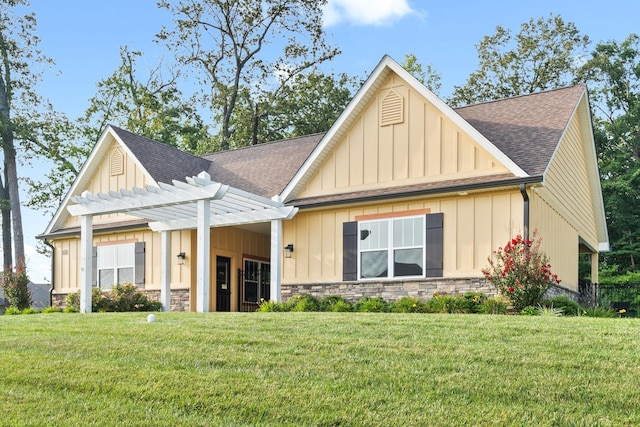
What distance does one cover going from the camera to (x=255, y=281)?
1986 centimetres

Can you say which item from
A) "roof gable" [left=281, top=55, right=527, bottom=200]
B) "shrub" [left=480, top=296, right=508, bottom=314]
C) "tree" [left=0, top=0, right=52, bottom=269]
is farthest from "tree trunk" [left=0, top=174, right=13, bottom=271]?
"shrub" [left=480, top=296, right=508, bottom=314]

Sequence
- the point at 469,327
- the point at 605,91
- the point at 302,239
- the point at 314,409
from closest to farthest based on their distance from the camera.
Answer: the point at 314,409 < the point at 469,327 < the point at 302,239 < the point at 605,91

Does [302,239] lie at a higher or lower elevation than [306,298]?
higher

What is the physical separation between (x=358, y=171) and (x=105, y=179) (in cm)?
830

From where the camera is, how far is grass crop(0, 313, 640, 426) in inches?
199

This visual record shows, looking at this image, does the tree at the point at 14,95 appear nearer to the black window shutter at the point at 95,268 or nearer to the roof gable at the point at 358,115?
the black window shutter at the point at 95,268

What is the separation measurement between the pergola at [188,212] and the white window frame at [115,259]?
1619 millimetres

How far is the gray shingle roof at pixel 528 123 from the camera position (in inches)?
540

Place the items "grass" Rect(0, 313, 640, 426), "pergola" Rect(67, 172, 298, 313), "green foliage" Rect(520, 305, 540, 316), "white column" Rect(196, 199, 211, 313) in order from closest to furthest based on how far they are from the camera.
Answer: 1. "grass" Rect(0, 313, 640, 426)
2. "green foliage" Rect(520, 305, 540, 316)
3. "white column" Rect(196, 199, 211, 313)
4. "pergola" Rect(67, 172, 298, 313)

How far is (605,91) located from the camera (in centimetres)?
3003

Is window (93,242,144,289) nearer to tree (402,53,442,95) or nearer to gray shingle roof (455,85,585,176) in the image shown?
gray shingle roof (455,85,585,176)

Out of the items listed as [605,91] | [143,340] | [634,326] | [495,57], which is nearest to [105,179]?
[143,340]

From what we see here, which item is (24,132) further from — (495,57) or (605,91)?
(605,91)

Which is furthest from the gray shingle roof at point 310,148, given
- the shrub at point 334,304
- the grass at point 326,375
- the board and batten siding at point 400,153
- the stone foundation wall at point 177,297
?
the grass at point 326,375
